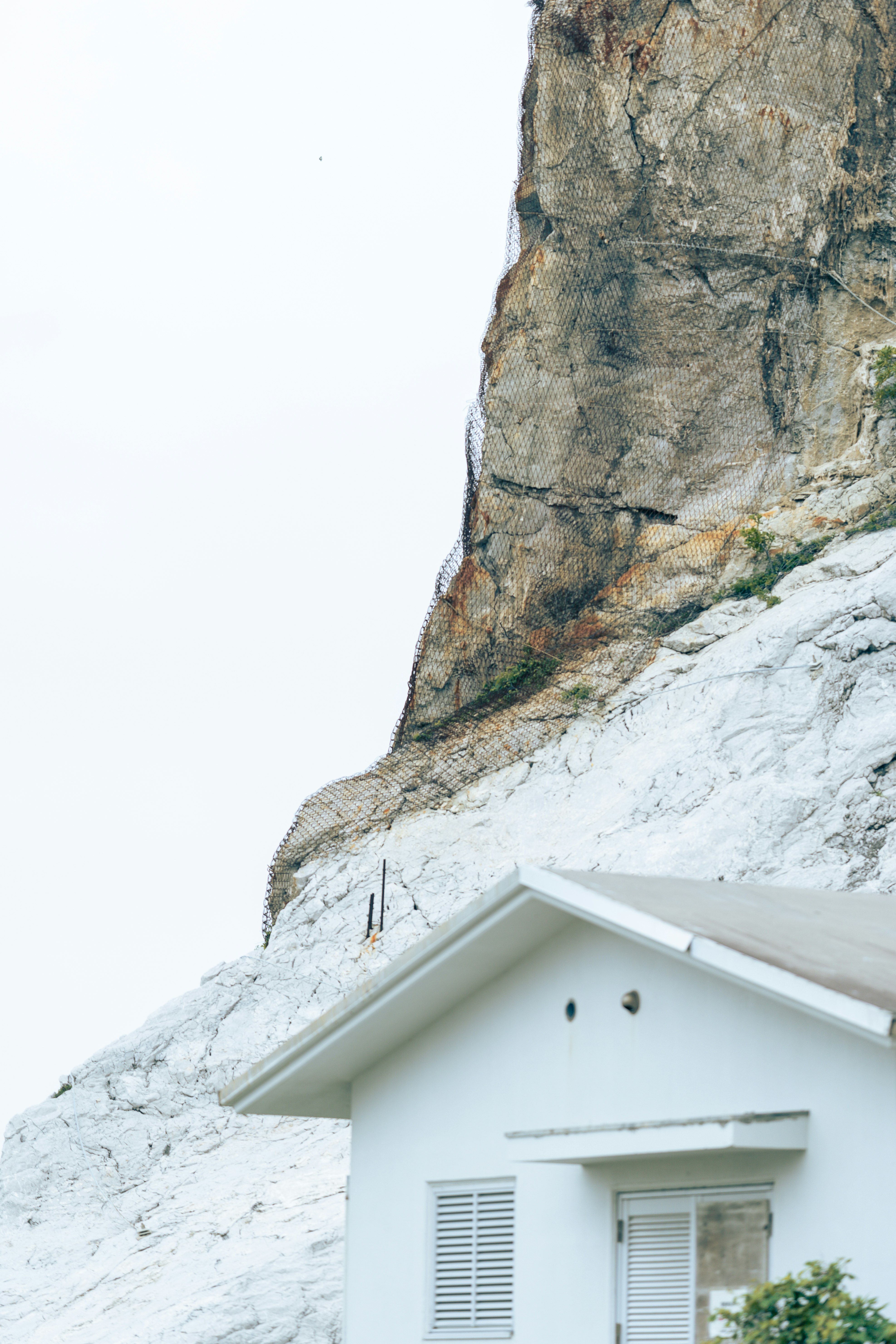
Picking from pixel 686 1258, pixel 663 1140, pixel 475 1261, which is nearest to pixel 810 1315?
pixel 663 1140

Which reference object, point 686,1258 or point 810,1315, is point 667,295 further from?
point 810,1315

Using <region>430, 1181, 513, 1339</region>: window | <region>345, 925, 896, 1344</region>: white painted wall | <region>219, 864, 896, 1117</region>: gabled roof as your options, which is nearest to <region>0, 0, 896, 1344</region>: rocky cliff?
<region>345, 925, 896, 1344</region>: white painted wall

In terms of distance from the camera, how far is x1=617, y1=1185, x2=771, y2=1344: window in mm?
9742

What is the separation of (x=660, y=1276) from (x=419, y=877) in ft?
57.5

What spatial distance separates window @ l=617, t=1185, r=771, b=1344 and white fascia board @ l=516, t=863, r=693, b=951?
5.40 ft

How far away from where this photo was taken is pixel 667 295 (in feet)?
116

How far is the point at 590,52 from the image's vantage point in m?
35.8

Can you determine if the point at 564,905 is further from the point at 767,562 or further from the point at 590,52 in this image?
the point at 590,52

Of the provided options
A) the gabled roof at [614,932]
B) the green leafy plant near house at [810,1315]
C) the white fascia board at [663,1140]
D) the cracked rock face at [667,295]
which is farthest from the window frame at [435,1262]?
the cracked rock face at [667,295]

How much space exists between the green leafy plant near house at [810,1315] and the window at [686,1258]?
1.06 metres

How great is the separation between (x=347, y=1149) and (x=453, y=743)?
35.7ft

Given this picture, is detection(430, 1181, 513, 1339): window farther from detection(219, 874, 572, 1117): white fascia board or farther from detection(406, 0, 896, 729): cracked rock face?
detection(406, 0, 896, 729): cracked rock face

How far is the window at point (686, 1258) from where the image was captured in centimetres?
974

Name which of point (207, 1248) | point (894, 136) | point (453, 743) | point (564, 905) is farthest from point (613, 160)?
point (564, 905)
